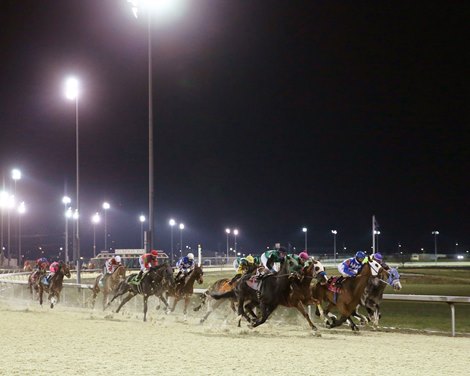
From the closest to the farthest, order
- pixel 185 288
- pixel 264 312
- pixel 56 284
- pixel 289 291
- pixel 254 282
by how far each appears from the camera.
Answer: pixel 264 312 → pixel 289 291 → pixel 254 282 → pixel 185 288 → pixel 56 284

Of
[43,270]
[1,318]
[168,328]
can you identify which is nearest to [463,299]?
[168,328]

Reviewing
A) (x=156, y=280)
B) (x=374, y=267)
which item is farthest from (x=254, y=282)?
(x=156, y=280)

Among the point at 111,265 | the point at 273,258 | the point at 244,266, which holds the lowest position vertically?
the point at 111,265

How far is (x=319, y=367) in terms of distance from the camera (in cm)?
774

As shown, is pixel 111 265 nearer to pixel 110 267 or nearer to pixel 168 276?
pixel 110 267

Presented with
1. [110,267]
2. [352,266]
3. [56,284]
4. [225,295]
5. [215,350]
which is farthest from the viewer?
[56,284]

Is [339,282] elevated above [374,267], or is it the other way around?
[374,267]

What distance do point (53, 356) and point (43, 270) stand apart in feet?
44.7

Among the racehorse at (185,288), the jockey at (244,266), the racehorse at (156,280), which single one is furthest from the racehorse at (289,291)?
the racehorse at (156,280)

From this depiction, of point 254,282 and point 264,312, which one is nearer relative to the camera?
point 264,312

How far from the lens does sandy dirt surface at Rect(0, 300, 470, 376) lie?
7570 mm

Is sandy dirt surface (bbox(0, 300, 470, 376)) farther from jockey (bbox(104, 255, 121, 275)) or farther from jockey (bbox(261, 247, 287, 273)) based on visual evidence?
jockey (bbox(104, 255, 121, 275))

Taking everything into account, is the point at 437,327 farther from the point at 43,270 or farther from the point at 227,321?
the point at 43,270

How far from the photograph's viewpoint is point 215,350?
9297 millimetres
